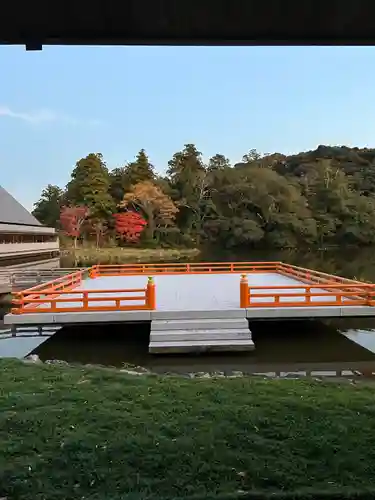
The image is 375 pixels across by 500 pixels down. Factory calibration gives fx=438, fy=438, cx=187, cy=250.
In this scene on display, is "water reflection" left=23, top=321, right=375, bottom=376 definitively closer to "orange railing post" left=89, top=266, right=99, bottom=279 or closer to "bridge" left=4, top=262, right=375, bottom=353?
"bridge" left=4, top=262, right=375, bottom=353

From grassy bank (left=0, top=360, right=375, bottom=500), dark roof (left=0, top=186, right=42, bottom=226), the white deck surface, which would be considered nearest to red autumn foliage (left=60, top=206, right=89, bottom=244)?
dark roof (left=0, top=186, right=42, bottom=226)

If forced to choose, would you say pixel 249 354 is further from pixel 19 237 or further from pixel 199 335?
pixel 19 237

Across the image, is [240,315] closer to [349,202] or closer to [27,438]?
[27,438]

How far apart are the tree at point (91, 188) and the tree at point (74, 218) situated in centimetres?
82

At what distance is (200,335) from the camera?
5.94 m

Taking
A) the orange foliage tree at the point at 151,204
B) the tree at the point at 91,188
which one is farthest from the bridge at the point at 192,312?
the tree at the point at 91,188

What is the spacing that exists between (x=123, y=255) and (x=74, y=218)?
16.6ft

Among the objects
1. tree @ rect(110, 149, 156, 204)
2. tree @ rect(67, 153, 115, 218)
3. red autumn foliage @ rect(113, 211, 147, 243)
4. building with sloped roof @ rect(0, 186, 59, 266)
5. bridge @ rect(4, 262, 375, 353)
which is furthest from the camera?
tree @ rect(110, 149, 156, 204)

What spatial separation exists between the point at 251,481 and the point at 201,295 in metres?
6.05

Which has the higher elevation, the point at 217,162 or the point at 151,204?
the point at 217,162

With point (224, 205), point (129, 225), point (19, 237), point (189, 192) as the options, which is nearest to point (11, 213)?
point (19, 237)

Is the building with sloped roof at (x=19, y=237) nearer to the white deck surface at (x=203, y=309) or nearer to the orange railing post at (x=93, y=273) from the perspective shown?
the orange railing post at (x=93, y=273)

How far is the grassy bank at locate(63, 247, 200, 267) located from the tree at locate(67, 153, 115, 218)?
3.23 m
